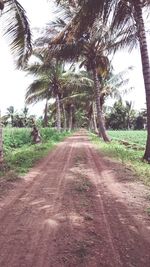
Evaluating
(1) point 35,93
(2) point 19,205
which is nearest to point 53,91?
(1) point 35,93

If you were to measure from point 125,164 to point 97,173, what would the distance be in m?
2.10

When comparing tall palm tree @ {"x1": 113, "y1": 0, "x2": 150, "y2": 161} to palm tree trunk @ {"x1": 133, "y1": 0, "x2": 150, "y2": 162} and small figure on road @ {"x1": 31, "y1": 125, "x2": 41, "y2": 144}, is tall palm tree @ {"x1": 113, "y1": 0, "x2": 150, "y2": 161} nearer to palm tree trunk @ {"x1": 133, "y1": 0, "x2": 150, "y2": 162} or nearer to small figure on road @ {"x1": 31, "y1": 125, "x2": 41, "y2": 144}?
palm tree trunk @ {"x1": 133, "y1": 0, "x2": 150, "y2": 162}

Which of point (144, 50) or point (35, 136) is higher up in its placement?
point (144, 50)

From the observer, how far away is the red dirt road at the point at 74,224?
4141mm

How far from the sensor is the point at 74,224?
530 cm

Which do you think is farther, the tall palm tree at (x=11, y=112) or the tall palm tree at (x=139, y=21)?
the tall palm tree at (x=11, y=112)

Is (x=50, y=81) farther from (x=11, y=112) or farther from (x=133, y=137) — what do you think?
(x=11, y=112)

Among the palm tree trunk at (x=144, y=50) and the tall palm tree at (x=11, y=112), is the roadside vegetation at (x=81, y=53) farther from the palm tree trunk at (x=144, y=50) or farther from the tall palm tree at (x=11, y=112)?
the tall palm tree at (x=11, y=112)

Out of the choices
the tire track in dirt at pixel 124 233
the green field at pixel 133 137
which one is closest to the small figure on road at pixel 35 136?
the green field at pixel 133 137

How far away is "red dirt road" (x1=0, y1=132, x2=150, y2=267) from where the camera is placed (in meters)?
4.14

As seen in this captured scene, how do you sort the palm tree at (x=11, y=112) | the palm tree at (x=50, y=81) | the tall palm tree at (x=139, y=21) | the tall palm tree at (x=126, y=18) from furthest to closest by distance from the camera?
the palm tree at (x=11, y=112)
the palm tree at (x=50, y=81)
the tall palm tree at (x=139, y=21)
the tall palm tree at (x=126, y=18)

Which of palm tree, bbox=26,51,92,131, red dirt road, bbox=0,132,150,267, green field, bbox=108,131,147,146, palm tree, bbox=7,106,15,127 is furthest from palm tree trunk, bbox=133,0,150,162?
palm tree, bbox=7,106,15,127

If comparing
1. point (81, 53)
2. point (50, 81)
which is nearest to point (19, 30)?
point (81, 53)

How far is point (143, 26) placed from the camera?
Result: 12.5 metres
